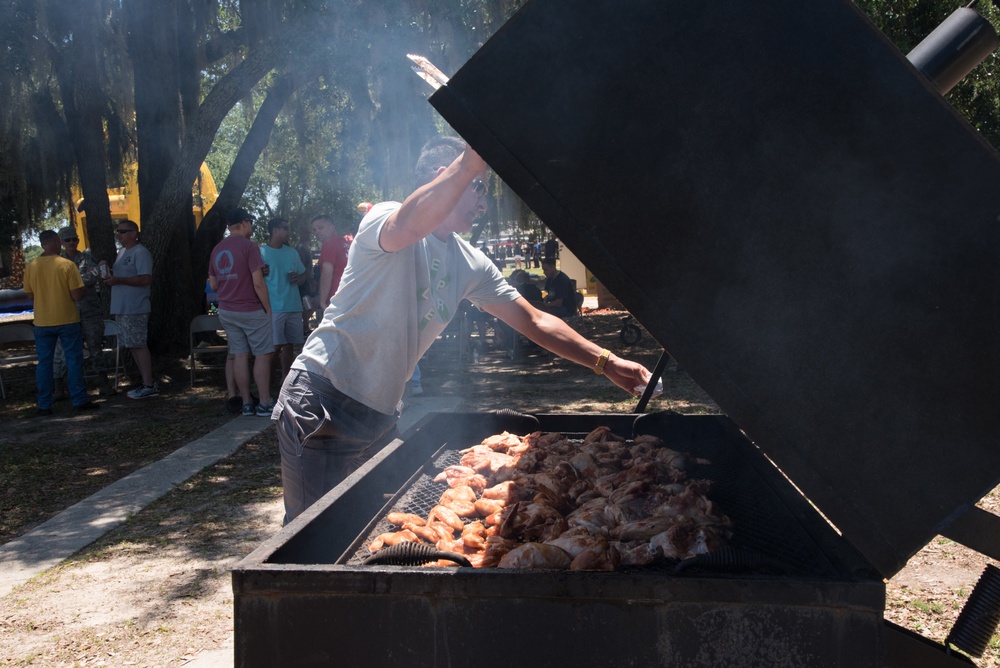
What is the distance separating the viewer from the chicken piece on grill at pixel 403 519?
2.68 m

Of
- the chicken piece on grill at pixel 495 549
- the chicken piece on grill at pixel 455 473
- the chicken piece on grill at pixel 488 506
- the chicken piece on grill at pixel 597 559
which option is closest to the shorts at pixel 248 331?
the chicken piece on grill at pixel 455 473

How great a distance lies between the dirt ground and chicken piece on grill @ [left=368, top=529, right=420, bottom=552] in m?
1.75

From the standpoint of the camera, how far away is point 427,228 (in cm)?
255

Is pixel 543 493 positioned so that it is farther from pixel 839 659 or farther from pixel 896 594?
pixel 896 594

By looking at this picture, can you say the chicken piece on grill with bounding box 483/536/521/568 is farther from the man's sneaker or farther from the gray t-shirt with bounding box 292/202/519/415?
the man's sneaker

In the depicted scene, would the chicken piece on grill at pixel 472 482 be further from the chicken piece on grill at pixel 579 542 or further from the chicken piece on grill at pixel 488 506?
the chicken piece on grill at pixel 579 542

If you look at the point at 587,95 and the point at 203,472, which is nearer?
the point at 587,95

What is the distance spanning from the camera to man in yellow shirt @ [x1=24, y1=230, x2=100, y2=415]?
9.09 m

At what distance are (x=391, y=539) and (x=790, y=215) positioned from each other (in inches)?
62.3

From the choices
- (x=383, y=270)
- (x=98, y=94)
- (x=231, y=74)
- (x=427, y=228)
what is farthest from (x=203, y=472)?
(x=98, y=94)

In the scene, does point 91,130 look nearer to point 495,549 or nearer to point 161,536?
point 161,536

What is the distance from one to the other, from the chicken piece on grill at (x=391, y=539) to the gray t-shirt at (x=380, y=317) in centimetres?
76

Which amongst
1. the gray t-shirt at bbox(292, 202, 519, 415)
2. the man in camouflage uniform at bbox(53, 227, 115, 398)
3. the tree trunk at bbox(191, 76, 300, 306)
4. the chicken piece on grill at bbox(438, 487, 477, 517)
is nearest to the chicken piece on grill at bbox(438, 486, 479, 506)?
the chicken piece on grill at bbox(438, 487, 477, 517)

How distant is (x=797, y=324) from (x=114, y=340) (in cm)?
1226
